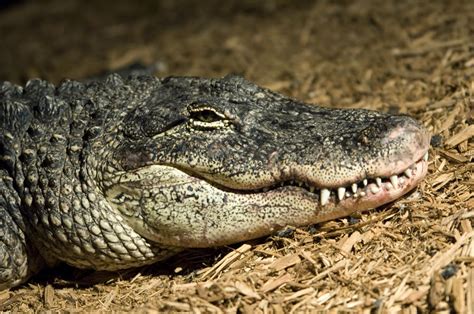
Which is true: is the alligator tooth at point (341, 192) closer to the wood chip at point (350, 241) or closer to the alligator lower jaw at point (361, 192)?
the alligator lower jaw at point (361, 192)

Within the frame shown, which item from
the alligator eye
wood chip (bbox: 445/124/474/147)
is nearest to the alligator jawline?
the alligator eye

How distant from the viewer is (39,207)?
166 inches

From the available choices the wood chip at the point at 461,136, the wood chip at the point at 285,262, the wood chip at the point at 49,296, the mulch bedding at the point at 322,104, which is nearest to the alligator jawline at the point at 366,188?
the mulch bedding at the point at 322,104

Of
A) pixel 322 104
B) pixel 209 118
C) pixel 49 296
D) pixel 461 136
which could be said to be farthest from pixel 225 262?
pixel 322 104

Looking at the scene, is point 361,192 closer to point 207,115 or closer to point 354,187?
point 354,187

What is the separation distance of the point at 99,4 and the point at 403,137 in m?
8.92

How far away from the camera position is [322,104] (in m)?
5.96

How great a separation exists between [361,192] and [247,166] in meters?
0.63

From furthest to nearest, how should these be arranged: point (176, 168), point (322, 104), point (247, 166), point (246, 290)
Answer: point (322, 104) → point (176, 168) → point (247, 166) → point (246, 290)

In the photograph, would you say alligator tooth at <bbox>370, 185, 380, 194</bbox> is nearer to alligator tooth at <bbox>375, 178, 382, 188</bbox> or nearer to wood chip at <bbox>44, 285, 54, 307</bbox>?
alligator tooth at <bbox>375, 178, 382, 188</bbox>

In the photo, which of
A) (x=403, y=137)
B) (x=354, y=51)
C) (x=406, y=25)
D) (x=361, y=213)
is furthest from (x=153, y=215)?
(x=406, y=25)

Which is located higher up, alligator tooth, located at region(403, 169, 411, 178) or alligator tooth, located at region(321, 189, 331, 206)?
alligator tooth, located at region(403, 169, 411, 178)

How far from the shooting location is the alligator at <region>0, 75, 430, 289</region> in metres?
3.77

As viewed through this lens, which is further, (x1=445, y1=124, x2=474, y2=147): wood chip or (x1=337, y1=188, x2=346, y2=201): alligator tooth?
(x1=445, y1=124, x2=474, y2=147): wood chip
